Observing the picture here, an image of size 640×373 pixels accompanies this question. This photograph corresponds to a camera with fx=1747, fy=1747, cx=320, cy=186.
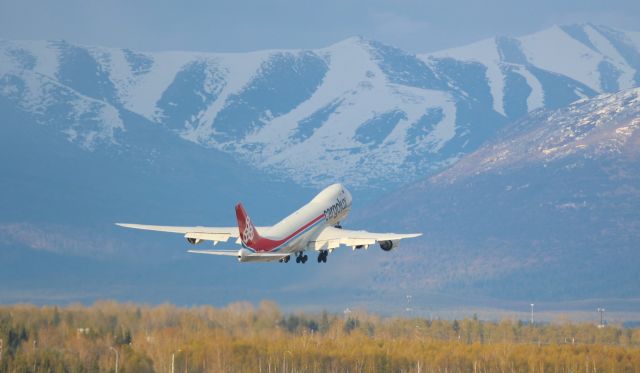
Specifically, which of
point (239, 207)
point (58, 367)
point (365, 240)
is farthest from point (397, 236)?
point (58, 367)

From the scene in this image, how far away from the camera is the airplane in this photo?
163750 mm

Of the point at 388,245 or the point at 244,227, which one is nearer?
the point at 244,227

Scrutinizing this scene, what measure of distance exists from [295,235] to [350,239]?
543 cm

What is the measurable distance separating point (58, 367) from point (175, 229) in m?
24.5

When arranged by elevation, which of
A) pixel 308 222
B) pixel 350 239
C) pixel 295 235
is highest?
pixel 308 222

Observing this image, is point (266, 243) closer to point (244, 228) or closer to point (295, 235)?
point (244, 228)

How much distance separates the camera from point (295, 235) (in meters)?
172

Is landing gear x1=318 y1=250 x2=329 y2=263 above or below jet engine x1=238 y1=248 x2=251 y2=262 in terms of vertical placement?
above

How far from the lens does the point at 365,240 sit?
171 meters

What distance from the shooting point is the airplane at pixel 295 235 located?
537 feet

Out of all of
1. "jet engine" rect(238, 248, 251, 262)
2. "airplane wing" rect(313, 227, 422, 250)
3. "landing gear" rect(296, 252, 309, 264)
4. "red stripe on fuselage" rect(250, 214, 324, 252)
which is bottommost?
"jet engine" rect(238, 248, 251, 262)

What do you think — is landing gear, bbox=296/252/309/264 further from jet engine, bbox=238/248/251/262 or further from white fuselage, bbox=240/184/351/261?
jet engine, bbox=238/248/251/262

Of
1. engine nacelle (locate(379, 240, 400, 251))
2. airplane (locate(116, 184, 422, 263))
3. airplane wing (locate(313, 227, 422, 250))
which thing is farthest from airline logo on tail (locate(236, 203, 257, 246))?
engine nacelle (locate(379, 240, 400, 251))

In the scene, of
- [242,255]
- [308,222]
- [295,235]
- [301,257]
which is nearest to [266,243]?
[295,235]
